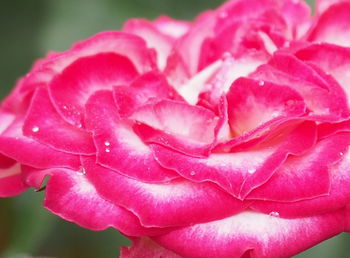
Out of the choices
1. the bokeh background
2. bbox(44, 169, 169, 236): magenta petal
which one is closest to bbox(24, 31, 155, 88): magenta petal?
bbox(44, 169, 169, 236): magenta petal

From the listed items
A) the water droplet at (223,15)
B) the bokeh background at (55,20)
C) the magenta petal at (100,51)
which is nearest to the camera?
the magenta petal at (100,51)

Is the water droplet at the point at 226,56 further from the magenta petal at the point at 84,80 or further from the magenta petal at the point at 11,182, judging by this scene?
the magenta petal at the point at 11,182

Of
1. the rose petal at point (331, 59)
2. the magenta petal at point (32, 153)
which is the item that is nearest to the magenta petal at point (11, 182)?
the magenta petal at point (32, 153)

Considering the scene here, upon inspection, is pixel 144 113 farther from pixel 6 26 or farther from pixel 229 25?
pixel 6 26

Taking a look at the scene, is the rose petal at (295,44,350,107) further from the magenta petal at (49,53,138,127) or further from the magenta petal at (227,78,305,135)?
the magenta petal at (49,53,138,127)

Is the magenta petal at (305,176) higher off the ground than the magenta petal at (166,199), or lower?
higher

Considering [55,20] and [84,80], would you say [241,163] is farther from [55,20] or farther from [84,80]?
[55,20]

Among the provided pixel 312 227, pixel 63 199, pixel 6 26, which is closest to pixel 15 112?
pixel 63 199
